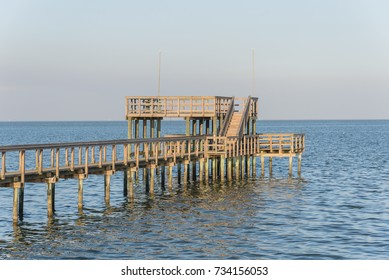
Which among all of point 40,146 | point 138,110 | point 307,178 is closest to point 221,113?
point 138,110

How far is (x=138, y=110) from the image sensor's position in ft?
158

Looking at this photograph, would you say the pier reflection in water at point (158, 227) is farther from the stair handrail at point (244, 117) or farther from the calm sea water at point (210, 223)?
the stair handrail at point (244, 117)

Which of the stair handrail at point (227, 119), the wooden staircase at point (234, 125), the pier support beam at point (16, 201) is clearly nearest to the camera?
the pier support beam at point (16, 201)

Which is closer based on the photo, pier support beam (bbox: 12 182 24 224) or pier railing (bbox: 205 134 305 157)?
pier support beam (bbox: 12 182 24 224)

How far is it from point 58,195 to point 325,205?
1476cm

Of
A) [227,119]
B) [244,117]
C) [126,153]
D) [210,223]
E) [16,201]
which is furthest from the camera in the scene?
[244,117]

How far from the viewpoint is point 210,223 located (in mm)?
30984

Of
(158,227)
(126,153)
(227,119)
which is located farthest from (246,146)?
(158,227)

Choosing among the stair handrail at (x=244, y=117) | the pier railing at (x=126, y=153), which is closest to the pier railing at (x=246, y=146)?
the pier railing at (x=126, y=153)

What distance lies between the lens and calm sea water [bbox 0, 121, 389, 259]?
83.0 ft

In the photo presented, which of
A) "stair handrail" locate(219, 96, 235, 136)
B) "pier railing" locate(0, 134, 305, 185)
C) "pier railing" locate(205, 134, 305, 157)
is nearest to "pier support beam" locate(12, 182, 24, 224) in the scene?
"pier railing" locate(0, 134, 305, 185)

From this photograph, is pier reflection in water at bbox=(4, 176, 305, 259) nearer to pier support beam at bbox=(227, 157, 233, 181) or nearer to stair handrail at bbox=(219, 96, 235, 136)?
pier support beam at bbox=(227, 157, 233, 181)

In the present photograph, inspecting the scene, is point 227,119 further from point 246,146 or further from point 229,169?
point 229,169

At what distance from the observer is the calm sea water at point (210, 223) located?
25297 millimetres
